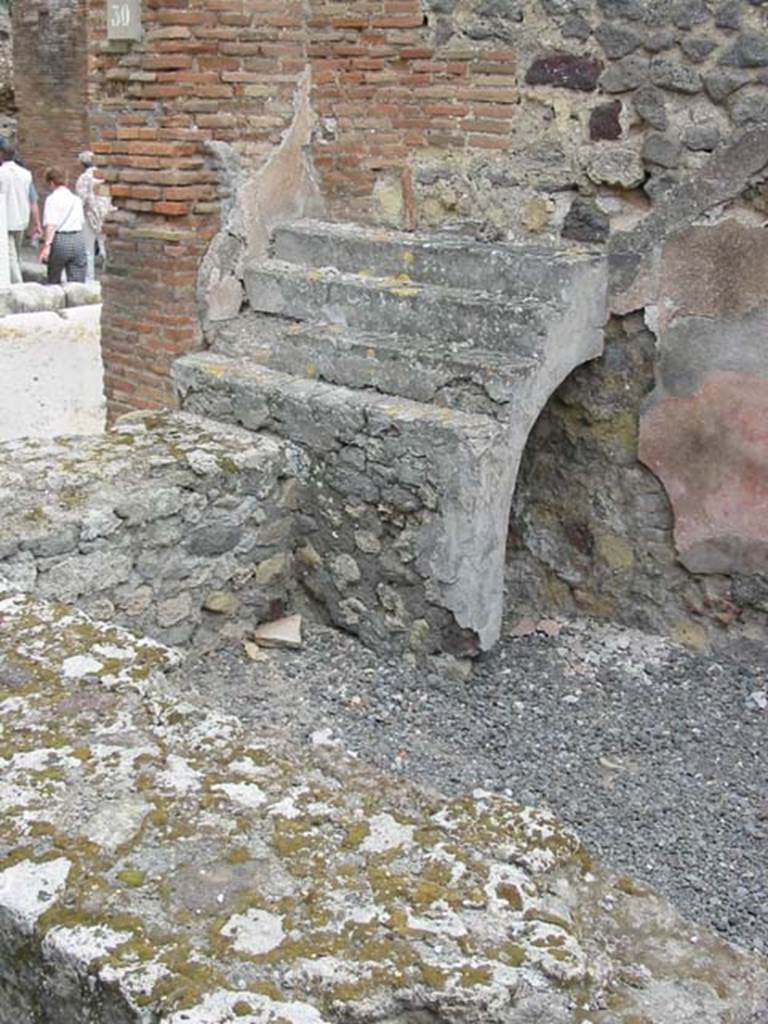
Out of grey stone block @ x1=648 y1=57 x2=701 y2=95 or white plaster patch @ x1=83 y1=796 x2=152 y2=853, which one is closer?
white plaster patch @ x1=83 y1=796 x2=152 y2=853

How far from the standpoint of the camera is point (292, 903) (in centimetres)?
187

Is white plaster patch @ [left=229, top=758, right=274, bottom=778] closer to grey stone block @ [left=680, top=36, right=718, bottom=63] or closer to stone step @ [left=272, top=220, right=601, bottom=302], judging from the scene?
stone step @ [left=272, top=220, right=601, bottom=302]

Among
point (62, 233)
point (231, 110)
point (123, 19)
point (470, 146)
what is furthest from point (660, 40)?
point (62, 233)

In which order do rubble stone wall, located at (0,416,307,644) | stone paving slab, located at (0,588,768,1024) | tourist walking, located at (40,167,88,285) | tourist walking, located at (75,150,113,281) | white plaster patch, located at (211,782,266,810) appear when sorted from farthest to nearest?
tourist walking, located at (75,150,113,281) → tourist walking, located at (40,167,88,285) → rubble stone wall, located at (0,416,307,644) → white plaster patch, located at (211,782,266,810) → stone paving slab, located at (0,588,768,1024)

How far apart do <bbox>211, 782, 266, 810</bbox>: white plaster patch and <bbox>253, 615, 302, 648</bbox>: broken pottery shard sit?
2.33 metres

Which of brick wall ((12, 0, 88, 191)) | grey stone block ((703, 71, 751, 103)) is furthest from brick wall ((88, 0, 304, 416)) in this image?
brick wall ((12, 0, 88, 191))

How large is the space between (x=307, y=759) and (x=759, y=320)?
103 inches

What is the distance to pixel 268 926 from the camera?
1813mm

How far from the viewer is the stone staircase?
4184 mm

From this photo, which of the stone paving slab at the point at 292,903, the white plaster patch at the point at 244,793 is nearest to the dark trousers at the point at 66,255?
the stone paving slab at the point at 292,903

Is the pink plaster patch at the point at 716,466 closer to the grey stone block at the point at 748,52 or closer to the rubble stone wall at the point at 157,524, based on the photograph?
the grey stone block at the point at 748,52

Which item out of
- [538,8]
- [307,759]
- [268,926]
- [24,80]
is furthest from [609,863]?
[24,80]

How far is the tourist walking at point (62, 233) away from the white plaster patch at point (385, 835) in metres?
9.31

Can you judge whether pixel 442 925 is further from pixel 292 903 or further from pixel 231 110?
pixel 231 110
